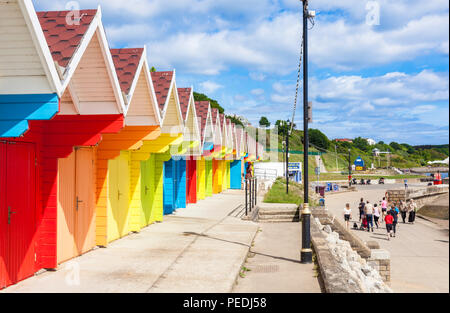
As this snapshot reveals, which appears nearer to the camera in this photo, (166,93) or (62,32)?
(62,32)

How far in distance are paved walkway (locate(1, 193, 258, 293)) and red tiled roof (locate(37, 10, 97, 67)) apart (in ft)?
11.8

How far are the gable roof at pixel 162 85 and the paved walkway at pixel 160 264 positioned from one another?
3835 mm

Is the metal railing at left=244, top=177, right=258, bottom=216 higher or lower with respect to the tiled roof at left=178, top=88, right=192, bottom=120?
lower

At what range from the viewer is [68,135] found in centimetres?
836

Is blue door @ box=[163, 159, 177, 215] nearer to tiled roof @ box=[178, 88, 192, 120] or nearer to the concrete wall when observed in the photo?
tiled roof @ box=[178, 88, 192, 120]

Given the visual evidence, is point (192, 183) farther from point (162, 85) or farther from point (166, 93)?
point (166, 93)

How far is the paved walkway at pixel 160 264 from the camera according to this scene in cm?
727

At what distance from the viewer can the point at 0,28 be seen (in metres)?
5.57

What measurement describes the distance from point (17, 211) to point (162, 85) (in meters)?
7.13

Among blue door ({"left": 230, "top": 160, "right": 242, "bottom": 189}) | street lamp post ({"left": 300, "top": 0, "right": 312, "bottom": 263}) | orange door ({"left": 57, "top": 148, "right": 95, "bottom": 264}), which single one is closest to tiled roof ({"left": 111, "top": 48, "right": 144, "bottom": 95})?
A: orange door ({"left": 57, "top": 148, "right": 95, "bottom": 264})

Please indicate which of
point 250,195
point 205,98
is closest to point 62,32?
point 250,195

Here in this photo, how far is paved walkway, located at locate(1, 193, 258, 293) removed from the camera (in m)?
7.27

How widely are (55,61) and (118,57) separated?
14.4ft
